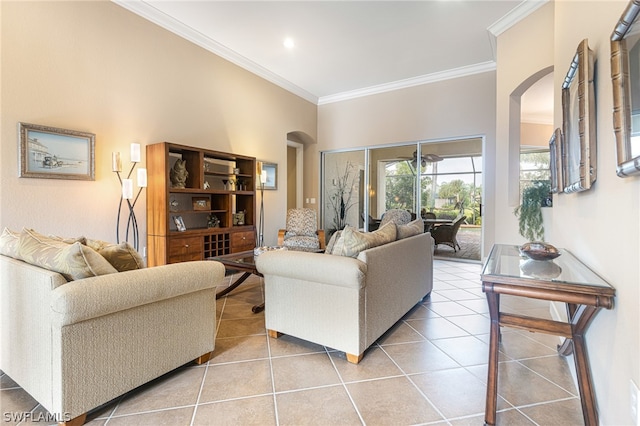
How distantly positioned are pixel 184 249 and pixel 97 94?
2002 millimetres

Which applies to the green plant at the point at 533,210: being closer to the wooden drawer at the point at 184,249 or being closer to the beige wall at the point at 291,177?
the wooden drawer at the point at 184,249

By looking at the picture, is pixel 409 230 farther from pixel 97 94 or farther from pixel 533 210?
pixel 97 94

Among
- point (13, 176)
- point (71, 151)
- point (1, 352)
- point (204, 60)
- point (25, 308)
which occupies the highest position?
point (204, 60)

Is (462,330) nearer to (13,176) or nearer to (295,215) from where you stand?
(295,215)

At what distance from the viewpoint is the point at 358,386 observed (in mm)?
1825

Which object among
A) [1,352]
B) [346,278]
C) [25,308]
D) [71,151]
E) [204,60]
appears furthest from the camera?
[204,60]

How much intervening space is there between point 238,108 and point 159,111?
1.45m

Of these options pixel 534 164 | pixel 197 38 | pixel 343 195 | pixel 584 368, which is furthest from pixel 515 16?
pixel 534 164

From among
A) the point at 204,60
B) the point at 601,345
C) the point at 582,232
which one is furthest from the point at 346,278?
the point at 204,60

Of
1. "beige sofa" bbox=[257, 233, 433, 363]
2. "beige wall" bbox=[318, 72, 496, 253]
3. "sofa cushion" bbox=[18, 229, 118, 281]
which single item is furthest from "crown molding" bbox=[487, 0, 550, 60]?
"sofa cushion" bbox=[18, 229, 118, 281]

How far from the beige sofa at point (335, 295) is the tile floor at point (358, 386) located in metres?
0.15

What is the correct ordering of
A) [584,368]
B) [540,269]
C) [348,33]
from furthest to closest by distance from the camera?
1. [348,33]
2. [540,269]
3. [584,368]

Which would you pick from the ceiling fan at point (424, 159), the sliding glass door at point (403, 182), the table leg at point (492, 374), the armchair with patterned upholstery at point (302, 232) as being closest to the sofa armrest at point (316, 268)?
the table leg at point (492, 374)

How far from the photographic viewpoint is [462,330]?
8.66 feet
